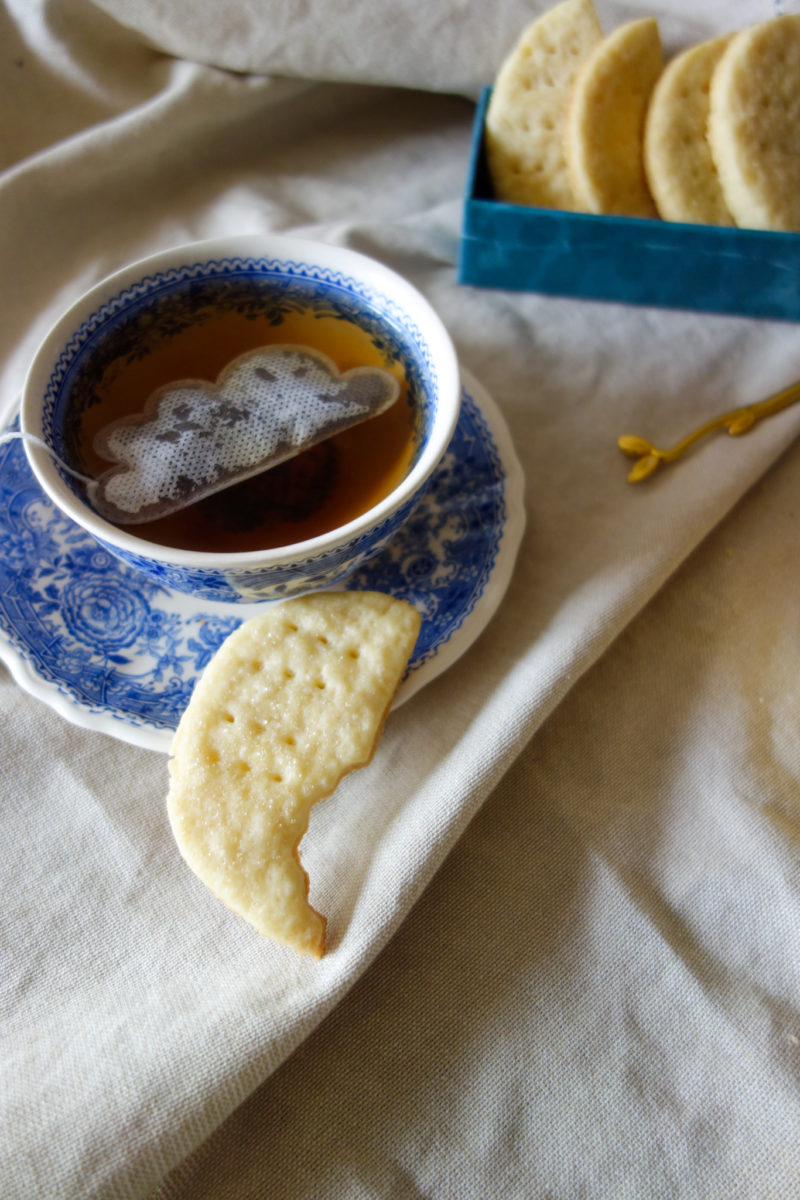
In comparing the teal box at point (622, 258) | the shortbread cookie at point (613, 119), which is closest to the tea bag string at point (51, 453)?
the teal box at point (622, 258)

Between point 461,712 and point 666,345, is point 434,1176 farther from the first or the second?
point 666,345

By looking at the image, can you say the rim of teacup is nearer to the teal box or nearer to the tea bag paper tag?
the tea bag paper tag

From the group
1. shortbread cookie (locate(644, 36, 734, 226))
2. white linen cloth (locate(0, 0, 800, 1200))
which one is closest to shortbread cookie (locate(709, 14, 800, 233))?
shortbread cookie (locate(644, 36, 734, 226))

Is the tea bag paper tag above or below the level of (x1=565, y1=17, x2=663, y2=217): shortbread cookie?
below

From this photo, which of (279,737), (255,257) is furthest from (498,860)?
(255,257)

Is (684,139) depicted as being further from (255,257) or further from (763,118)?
(255,257)

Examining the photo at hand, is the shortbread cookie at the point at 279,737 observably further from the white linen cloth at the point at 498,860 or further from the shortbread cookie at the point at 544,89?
the shortbread cookie at the point at 544,89

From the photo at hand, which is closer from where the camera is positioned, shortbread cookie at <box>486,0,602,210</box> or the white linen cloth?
the white linen cloth

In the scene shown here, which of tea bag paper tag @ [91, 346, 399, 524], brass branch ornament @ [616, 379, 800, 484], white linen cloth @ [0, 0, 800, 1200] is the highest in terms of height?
tea bag paper tag @ [91, 346, 399, 524]
